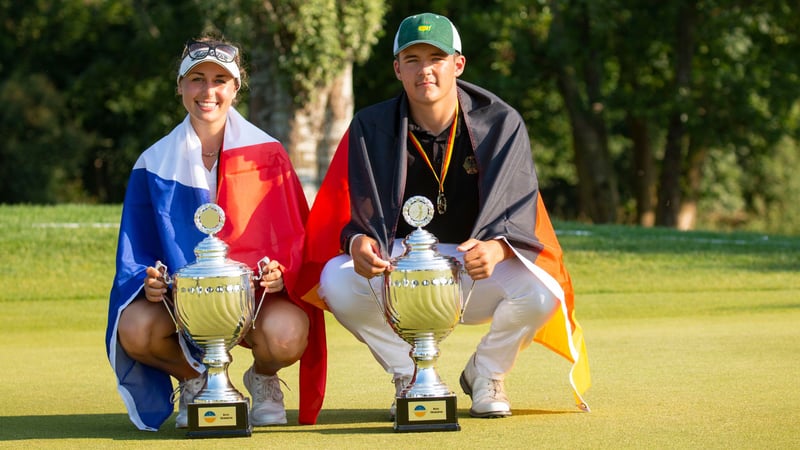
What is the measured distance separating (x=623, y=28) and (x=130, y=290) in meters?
20.5

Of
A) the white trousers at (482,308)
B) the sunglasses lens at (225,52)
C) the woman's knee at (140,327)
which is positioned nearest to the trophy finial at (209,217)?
the woman's knee at (140,327)

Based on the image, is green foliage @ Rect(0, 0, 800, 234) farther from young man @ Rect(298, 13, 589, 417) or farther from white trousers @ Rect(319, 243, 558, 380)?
white trousers @ Rect(319, 243, 558, 380)

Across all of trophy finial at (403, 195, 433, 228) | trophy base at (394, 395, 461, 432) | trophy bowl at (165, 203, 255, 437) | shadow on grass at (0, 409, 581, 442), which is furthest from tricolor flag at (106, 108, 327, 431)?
trophy finial at (403, 195, 433, 228)

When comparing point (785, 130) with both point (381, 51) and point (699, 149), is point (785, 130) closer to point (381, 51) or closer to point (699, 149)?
point (699, 149)

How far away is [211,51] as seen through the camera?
5.15 m

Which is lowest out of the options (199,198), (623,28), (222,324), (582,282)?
(582,282)

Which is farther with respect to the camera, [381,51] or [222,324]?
[381,51]

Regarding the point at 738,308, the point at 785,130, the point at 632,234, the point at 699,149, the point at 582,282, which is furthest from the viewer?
the point at 699,149

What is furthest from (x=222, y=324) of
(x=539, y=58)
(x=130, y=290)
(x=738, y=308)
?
(x=539, y=58)

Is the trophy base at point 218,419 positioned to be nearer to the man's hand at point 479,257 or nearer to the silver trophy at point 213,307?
the silver trophy at point 213,307

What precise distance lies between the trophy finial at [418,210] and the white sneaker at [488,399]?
0.79 meters

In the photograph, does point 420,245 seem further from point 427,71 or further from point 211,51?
point 211,51

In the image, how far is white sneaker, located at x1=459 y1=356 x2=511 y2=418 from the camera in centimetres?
507

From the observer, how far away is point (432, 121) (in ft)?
17.4
